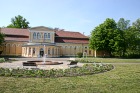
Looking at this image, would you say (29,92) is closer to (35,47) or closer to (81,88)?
(81,88)

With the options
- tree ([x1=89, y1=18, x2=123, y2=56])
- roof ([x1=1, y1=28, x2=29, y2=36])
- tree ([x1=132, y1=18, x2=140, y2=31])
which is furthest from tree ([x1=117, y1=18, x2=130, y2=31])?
roof ([x1=1, y1=28, x2=29, y2=36])

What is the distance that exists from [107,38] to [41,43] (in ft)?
58.7

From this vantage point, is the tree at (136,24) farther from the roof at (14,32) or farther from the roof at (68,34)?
the roof at (14,32)

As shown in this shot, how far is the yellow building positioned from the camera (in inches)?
2157

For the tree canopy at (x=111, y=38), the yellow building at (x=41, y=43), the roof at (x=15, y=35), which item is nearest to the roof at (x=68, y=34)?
the yellow building at (x=41, y=43)

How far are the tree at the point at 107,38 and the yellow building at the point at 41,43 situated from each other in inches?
261

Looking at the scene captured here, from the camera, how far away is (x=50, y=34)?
195ft

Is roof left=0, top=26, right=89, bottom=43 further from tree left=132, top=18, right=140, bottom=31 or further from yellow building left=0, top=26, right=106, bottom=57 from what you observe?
tree left=132, top=18, right=140, bottom=31

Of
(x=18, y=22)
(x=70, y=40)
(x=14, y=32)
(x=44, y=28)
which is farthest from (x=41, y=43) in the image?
(x=18, y=22)

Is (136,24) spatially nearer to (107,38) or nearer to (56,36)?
(107,38)

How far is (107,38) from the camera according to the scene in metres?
56.5

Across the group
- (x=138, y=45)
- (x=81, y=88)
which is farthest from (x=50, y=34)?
(x=81, y=88)

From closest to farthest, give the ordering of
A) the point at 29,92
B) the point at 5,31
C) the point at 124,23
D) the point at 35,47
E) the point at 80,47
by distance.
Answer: the point at 29,92 → the point at 35,47 → the point at 5,31 → the point at 80,47 → the point at 124,23

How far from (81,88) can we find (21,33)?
5158 centimetres
